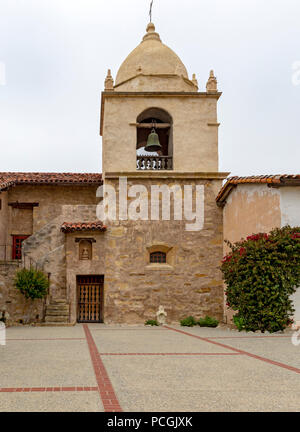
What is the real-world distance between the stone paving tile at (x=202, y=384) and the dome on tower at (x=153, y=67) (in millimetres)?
14200

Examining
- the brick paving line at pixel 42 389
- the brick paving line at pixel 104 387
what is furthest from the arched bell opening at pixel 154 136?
the brick paving line at pixel 42 389

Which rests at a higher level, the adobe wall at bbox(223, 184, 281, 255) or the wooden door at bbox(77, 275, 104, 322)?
the adobe wall at bbox(223, 184, 281, 255)

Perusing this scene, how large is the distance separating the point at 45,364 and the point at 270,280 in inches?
308

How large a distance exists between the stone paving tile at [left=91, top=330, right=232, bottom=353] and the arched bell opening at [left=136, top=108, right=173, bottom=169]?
836 cm

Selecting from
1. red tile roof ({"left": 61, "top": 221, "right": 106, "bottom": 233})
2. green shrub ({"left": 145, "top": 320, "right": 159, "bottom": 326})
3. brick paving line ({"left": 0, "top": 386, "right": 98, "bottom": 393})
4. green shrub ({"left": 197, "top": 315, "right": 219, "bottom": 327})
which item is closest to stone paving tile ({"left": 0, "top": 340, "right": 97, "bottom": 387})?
brick paving line ({"left": 0, "top": 386, "right": 98, "bottom": 393})

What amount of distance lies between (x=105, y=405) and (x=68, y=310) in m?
13.1

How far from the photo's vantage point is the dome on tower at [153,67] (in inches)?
771

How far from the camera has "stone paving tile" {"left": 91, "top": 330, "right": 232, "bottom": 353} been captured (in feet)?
31.6

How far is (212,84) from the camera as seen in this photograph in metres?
19.5

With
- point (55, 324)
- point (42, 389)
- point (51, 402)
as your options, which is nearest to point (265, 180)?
point (55, 324)

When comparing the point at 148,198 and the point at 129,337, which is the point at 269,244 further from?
the point at 148,198

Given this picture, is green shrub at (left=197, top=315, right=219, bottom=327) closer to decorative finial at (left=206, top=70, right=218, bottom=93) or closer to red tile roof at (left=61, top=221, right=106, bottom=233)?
red tile roof at (left=61, top=221, right=106, bottom=233)

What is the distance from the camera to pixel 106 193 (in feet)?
61.2

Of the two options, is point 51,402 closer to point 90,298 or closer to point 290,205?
point 290,205
